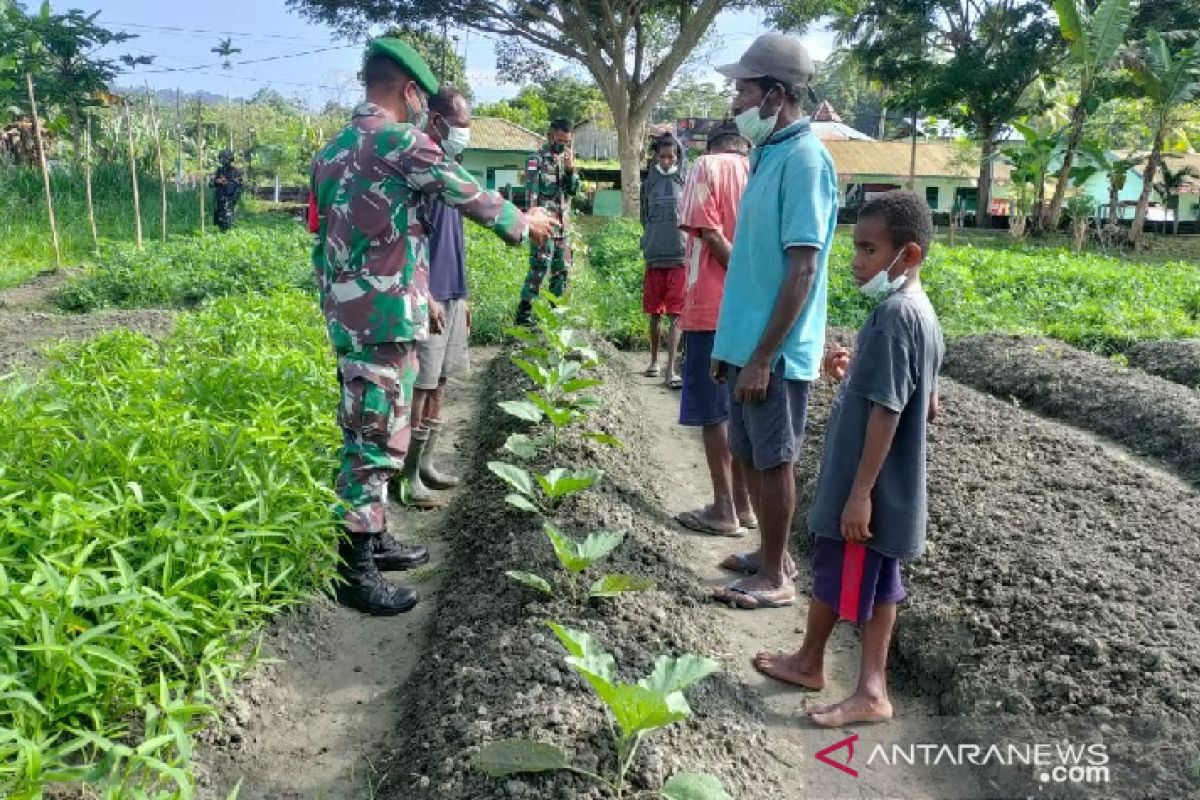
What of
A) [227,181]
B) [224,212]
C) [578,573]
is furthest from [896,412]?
[227,181]

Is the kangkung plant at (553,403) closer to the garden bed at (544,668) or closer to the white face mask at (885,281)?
the garden bed at (544,668)

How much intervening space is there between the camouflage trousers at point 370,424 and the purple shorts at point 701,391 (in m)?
1.42

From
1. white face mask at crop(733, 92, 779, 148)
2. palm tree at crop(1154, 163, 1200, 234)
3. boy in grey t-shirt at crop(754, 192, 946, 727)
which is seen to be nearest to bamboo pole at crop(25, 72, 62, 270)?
white face mask at crop(733, 92, 779, 148)

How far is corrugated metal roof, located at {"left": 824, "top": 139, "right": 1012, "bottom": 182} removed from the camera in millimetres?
35438

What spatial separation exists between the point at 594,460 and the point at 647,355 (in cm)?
429

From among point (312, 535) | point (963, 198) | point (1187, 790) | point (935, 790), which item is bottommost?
point (935, 790)

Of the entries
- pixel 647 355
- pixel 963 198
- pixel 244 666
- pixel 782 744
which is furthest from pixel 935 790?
pixel 963 198

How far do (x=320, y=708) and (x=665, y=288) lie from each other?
473 cm

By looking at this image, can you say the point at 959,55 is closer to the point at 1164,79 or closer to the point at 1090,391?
the point at 1164,79

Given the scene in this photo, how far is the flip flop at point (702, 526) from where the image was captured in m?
4.34

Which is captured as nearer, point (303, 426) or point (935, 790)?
point (935, 790)

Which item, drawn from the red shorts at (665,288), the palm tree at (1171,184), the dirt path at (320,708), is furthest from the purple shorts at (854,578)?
the palm tree at (1171,184)

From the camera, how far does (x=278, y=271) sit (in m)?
10.3

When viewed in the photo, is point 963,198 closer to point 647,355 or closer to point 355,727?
point 647,355
